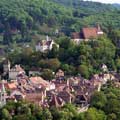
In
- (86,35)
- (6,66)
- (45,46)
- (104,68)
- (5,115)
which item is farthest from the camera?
(86,35)

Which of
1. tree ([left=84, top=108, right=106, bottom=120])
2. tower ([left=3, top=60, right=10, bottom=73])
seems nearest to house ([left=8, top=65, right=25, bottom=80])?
tower ([left=3, top=60, right=10, bottom=73])

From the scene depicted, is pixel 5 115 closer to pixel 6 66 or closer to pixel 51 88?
pixel 51 88

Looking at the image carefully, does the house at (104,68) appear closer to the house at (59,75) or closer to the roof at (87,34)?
the house at (59,75)

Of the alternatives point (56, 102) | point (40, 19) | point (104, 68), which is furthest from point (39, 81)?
point (40, 19)

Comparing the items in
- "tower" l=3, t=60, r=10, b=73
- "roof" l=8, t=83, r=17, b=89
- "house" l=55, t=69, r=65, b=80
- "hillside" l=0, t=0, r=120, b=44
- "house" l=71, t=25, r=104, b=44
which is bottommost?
"hillside" l=0, t=0, r=120, b=44

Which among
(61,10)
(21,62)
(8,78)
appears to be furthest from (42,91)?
(61,10)

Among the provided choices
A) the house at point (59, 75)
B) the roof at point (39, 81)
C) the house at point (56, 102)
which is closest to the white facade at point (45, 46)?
the house at point (59, 75)

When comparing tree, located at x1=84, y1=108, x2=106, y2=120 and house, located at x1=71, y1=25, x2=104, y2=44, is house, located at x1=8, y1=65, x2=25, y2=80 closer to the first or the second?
house, located at x1=71, y1=25, x2=104, y2=44

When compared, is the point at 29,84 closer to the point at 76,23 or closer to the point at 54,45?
the point at 54,45
